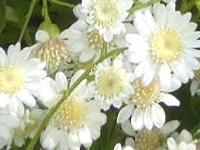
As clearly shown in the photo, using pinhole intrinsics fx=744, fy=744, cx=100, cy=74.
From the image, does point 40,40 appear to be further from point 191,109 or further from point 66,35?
point 191,109

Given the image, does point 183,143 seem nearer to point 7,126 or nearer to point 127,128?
point 127,128

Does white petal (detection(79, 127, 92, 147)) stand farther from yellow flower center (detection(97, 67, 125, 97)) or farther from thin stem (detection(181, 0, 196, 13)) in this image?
thin stem (detection(181, 0, 196, 13))

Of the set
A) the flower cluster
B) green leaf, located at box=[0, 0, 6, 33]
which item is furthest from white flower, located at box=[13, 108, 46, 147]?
green leaf, located at box=[0, 0, 6, 33]

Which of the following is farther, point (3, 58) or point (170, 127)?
point (170, 127)

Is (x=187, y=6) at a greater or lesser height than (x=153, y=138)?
greater

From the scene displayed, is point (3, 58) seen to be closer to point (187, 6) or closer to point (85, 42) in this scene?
point (85, 42)

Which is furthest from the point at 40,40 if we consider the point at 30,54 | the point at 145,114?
the point at 145,114

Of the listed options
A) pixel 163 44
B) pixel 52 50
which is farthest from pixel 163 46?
pixel 52 50
